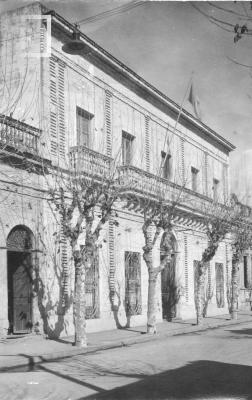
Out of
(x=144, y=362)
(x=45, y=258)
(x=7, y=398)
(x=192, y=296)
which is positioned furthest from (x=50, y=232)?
(x=192, y=296)

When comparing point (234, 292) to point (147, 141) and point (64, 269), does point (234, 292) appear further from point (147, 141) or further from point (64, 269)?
point (64, 269)

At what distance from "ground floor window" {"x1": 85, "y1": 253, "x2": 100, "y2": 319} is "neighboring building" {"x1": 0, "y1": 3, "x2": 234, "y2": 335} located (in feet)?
0.11

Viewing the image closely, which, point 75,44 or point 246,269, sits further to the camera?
point 246,269

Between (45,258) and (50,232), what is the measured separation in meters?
0.74

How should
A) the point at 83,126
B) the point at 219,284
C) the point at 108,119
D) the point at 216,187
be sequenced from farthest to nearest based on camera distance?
1. the point at 216,187
2. the point at 219,284
3. the point at 108,119
4. the point at 83,126

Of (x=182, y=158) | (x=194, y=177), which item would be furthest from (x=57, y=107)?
(x=194, y=177)

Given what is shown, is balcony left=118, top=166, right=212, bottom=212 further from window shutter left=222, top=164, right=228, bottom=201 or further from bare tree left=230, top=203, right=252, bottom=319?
window shutter left=222, top=164, right=228, bottom=201

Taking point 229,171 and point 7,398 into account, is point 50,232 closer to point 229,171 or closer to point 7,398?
point 7,398

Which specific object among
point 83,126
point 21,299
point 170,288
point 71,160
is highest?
point 83,126

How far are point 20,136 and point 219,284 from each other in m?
16.0

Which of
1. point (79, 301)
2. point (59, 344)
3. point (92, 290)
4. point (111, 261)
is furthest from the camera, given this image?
point (111, 261)

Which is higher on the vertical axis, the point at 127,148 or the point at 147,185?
the point at 127,148

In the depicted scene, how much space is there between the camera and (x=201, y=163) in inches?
1061

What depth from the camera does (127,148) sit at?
2038cm
